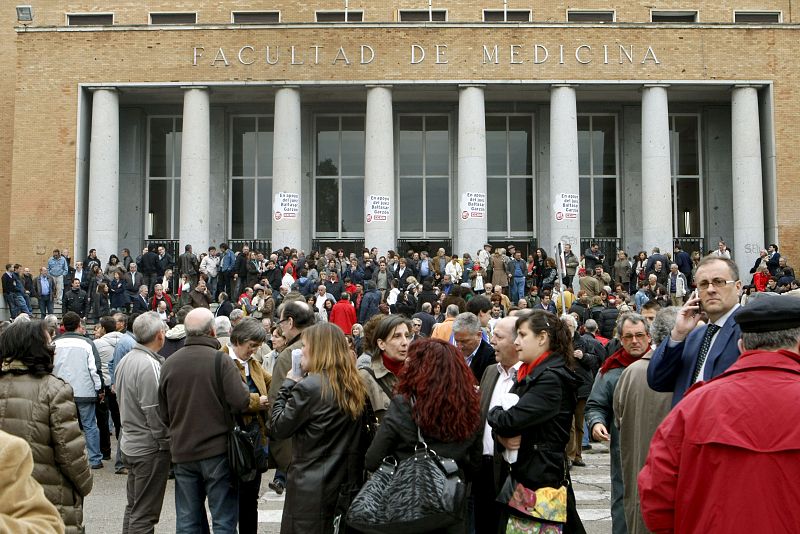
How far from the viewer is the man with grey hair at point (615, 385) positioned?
6.34m

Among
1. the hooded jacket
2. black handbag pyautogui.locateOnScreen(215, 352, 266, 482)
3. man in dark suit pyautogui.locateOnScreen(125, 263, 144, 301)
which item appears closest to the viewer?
the hooded jacket

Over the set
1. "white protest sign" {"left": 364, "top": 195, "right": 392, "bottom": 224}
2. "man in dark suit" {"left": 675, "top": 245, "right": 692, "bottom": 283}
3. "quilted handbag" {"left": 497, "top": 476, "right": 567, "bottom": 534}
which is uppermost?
"white protest sign" {"left": 364, "top": 195, "right": 392, "bottom": 224}

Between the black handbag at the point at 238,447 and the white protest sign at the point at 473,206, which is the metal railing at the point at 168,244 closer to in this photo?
the white protest sign at the point at 473,206

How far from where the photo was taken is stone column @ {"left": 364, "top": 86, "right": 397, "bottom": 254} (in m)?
25.5

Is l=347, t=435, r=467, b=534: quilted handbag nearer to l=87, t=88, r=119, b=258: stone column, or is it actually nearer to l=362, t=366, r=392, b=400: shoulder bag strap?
l=362, t=366, r=392, b=400: shoulder bag strap

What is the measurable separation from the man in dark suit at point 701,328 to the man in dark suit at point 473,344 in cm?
223

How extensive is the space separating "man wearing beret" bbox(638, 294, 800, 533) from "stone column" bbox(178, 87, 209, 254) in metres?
23.9

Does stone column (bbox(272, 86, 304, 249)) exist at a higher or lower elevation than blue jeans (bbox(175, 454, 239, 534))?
higher

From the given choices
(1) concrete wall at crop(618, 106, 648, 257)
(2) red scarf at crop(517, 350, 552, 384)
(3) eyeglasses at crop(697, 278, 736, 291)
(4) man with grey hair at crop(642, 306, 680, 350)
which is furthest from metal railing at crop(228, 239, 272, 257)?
(3) eyeglasses at crop(697, 278, 736, 291)

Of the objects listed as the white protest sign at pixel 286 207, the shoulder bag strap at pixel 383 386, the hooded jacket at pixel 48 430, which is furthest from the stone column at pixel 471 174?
the hooded jacket at pixel 48 430

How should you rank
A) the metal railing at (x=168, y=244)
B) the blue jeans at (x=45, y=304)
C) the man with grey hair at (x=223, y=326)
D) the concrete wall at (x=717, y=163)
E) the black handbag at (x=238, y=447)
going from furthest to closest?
the concrete wall at (x=717, y=163)
the metal railing at (x=168, y=244)
the blue jeans at (x=45, y=304)
the man with grey hair at (x=223, y=326)
the black handbag at (x=238, y=447)

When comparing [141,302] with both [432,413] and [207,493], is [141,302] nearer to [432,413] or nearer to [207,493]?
[207,493]

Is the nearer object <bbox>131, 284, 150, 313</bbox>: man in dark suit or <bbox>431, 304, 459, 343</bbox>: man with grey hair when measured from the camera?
<bbox>431, 304, 459, 343</bbox>: man with grey hair

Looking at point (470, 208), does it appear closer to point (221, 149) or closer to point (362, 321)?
point (362, 321)
